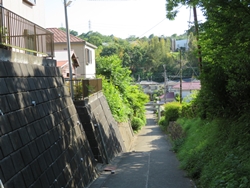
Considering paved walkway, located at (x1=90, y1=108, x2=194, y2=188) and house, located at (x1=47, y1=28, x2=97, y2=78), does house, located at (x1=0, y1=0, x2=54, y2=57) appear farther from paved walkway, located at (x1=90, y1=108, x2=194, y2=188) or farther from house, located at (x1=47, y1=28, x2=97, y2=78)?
house, located at (x1=47, y1=28, x2=97, y2=78)

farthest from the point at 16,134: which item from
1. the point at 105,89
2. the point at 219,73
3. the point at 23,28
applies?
the point at 105,89

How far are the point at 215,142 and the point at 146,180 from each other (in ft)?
8.53

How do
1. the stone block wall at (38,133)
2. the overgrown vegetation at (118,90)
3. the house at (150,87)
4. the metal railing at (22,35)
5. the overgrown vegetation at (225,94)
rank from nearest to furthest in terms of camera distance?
1. the stone block wall at (38,133)
2. the overgrown vegetation at (225,94)
3. the metal railing at (22,35)
4. the overgrown vegetation at (118,90)
5. the house at (150,87)

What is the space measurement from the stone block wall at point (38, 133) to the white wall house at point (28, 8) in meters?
3.65

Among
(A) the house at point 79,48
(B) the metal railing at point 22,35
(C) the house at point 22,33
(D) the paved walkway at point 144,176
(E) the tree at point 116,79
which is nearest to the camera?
(B) the metal railing at point 22,35

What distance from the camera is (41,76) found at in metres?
8.17

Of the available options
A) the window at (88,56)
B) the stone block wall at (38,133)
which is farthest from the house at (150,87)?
the stone block wall at (38,133)

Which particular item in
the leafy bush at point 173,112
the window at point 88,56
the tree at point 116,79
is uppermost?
the window at point 88,56

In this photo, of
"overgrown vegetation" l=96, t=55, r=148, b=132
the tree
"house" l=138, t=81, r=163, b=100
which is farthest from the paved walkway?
"house" l=138, t=81, r=163, b=100

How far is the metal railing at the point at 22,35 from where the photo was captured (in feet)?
24.1

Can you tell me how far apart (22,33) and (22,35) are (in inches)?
4.7

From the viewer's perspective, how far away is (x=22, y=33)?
8.93 m

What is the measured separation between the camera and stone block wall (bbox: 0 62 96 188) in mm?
5199

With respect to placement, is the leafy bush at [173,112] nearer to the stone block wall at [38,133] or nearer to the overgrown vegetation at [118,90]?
the overgrown vegetation at [118,90]
